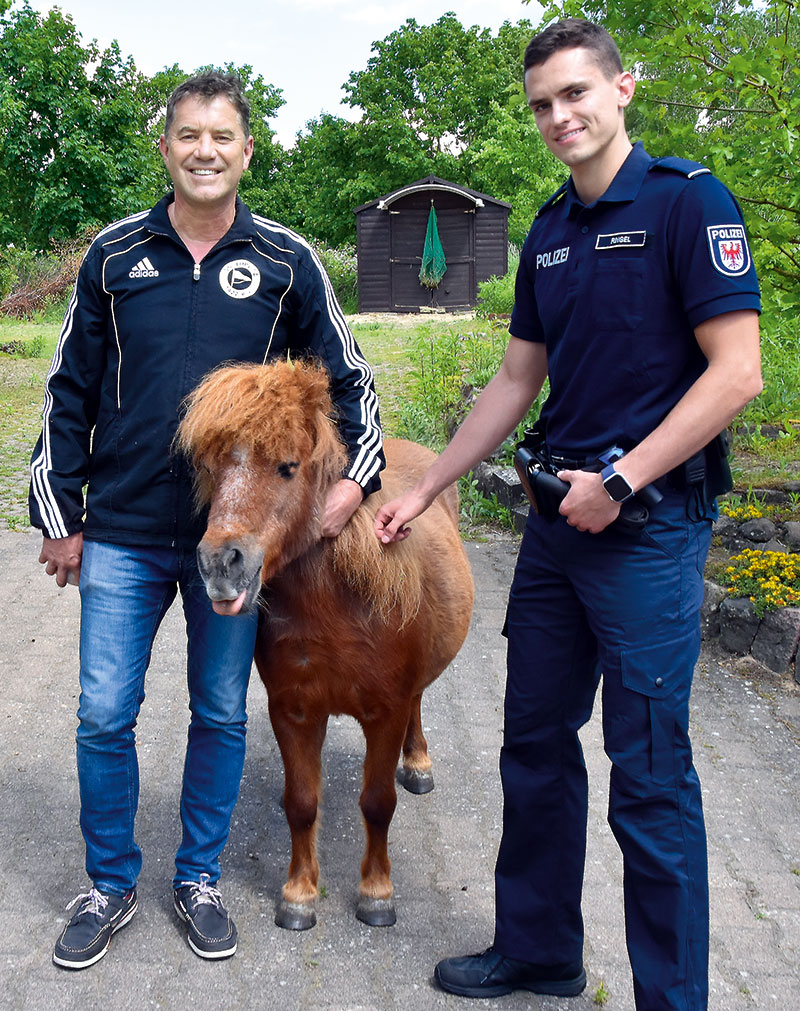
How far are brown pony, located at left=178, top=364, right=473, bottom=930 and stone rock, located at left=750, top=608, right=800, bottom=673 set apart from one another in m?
2.35

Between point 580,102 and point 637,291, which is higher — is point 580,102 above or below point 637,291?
above

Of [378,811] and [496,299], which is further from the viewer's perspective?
[496,299]

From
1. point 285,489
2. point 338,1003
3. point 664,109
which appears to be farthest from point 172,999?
point 664,109

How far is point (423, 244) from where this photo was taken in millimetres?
30844

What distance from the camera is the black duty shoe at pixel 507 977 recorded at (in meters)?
2.82

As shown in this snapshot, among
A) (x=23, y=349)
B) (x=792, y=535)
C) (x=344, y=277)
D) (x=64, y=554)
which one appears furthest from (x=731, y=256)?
(x=344, y=277)

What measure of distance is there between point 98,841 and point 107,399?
4.91 ft

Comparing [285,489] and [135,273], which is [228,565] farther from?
[135,273]

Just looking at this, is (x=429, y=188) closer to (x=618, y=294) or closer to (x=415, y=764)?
(x=415, y=764)

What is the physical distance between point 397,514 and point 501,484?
532 centimetres

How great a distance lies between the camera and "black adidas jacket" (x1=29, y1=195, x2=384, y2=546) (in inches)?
110

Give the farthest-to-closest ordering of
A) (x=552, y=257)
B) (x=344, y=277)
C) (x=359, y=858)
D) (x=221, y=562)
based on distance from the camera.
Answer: (x=344, y=277) < (x=359, y=858) < (x=552, y=257) < (x=221, y=562)

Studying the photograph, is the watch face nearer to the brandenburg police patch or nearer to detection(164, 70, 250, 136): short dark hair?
the brandenburg police patch

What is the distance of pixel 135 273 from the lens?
2791 millimetres
